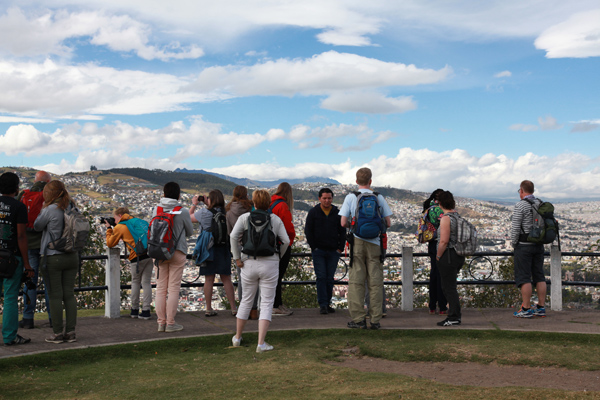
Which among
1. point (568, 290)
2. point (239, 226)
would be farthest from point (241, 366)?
point (568, 290)

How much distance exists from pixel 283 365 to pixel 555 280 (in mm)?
5824

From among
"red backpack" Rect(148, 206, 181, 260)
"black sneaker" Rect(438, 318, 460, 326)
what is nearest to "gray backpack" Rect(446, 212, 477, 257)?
"black sneaker" Rect(438, 318, 460, 326)

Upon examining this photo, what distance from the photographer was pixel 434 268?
8992 millimetres

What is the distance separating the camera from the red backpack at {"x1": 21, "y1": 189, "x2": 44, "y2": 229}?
755 centimetres

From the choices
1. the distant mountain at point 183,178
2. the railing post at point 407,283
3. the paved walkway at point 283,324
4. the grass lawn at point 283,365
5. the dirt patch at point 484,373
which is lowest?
the dirt patch at point 484,373

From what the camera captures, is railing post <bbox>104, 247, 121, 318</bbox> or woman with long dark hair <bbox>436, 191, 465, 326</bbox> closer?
woman with long dark hair <bbox>436, 191, 465, 326</bbox>

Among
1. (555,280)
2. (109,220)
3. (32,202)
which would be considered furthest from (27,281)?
(555,280)

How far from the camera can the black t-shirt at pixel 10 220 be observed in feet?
22.1

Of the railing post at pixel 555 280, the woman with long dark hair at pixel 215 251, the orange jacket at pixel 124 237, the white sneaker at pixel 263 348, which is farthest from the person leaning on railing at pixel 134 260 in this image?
the railing post at pixel 555 280

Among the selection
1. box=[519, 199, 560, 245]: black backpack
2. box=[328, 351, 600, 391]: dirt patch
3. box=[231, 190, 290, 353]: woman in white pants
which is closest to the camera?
box=[328, 351, 600, 391]: dirt patch

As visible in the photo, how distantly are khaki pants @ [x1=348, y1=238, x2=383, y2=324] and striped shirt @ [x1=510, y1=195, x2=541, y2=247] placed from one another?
7.69ft

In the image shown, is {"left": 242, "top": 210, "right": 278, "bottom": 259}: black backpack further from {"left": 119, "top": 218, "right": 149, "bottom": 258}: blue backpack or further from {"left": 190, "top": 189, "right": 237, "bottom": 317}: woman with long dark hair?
{"left": 119, "top": 218, "right": 149, "bottom": 258}: blue backpack

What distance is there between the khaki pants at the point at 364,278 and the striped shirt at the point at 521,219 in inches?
92.3

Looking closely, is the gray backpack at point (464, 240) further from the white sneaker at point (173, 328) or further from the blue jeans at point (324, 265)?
the white sneaker at point (173, 328)
